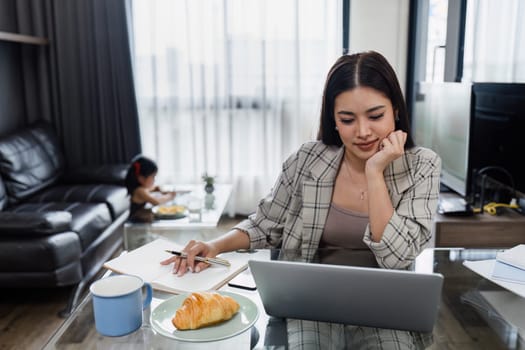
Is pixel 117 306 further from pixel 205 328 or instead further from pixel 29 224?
pixel 29 224

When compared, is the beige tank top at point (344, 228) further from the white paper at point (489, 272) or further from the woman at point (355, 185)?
the white paper at point (489, 272)

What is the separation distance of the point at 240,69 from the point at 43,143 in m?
1.59

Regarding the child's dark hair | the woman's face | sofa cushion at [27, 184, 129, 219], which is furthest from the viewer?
sofa cushion at [27, 184, 129, 219]

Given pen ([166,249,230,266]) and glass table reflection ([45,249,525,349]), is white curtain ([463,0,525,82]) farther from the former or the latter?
pen ([166,249,230,266])

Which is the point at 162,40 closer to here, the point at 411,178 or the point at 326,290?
the point at 411,178

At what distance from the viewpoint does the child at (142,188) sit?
3299mm

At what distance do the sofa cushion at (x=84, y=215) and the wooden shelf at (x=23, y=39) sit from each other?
1145 mm

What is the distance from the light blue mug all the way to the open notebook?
0.57 feet

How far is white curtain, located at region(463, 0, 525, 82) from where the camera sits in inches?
105

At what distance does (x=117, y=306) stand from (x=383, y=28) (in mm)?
3733

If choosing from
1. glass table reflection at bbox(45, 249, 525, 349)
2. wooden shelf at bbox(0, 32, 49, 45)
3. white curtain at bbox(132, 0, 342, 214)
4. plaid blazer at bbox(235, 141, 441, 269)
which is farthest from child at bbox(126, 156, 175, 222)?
glass table reflection at bbox(45, 249, 525, 349)

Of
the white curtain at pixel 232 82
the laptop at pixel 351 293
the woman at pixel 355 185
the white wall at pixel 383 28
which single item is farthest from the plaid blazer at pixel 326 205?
the white wall at pixel 383 28

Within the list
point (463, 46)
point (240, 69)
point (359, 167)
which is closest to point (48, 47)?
point (240, 69)

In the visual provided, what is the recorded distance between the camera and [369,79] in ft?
4.94
